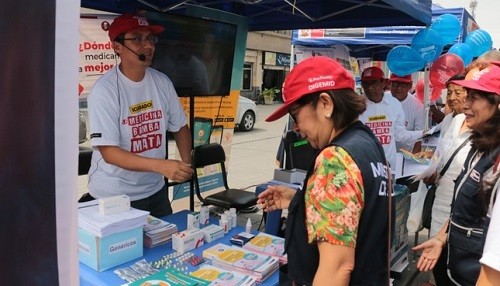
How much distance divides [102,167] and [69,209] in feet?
5.64

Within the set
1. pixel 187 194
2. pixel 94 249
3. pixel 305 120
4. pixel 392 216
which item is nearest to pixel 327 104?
pixel 305 120

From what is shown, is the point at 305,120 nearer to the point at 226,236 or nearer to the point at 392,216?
the point at 392,216

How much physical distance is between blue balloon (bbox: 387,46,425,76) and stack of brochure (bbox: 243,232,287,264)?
3505mm

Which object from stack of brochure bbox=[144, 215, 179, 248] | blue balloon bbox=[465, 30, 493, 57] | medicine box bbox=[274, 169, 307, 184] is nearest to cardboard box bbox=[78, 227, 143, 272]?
stack of brochure bbox=[144, 215, 179, 248]

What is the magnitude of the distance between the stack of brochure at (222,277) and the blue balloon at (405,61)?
3909mm

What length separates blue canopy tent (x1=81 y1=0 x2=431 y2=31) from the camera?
3.32 metres

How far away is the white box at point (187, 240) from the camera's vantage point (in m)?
1.86

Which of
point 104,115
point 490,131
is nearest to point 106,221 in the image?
point 104,115

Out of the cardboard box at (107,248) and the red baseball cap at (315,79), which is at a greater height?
the red baseball cap at (315,79)

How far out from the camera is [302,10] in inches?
151

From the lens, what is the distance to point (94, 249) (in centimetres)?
159

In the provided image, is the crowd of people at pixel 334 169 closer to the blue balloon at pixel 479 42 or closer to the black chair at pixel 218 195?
the black chair at pixel 218 195

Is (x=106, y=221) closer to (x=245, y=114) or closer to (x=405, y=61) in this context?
(x=405, y=61)

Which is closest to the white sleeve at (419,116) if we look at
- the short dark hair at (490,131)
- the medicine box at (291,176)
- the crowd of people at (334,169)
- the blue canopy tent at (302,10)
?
the blue canopy tent at (302,10)
